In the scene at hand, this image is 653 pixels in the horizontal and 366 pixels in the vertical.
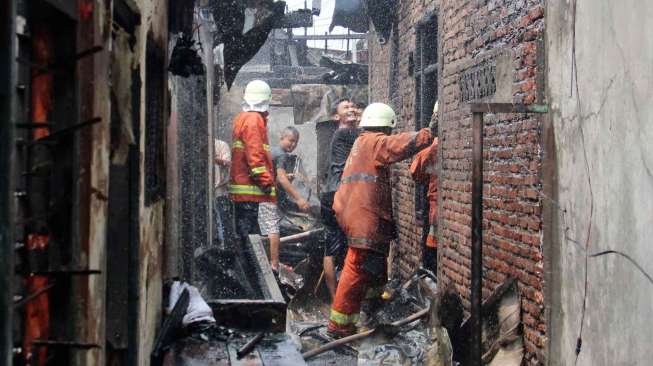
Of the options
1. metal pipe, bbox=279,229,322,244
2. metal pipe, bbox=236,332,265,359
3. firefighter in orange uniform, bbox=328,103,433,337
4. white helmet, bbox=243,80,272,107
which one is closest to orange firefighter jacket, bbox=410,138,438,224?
firefighter in orange uniform, bbox=328,103,433,337

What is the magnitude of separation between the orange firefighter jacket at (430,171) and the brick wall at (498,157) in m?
0.27

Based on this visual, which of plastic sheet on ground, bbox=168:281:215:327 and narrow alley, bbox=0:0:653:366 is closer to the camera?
narrow alley, bbox=0:0:653:366

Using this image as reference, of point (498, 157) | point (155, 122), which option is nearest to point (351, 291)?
point (498, 157)

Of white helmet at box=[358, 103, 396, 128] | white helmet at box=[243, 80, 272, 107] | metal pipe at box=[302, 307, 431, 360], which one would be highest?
white helmet at box=[243, 80, 272, 107]

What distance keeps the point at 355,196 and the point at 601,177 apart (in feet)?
12.0

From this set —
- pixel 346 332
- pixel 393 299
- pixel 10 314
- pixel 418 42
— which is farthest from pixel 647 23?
pixel 418 42

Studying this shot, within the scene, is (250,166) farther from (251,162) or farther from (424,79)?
(424,79)

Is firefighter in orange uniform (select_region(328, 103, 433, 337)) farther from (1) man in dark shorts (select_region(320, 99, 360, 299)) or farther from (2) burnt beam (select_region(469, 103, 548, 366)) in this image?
(2) burnt beam (select_region(469, 103, 548, 366))

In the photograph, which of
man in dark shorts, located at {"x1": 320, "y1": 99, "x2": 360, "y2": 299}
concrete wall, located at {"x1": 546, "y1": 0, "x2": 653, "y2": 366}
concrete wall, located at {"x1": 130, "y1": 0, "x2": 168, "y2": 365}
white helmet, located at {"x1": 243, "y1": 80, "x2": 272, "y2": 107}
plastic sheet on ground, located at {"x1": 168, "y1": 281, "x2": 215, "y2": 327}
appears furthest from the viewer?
white helmet, located at {"x1": 243, "y1": 80, "x2": 272, "y2": 107}

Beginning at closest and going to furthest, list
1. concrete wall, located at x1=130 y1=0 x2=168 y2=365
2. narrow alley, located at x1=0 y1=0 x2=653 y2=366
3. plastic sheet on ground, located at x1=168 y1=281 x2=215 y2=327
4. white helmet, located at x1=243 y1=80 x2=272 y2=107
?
narrow alley, located at x1=0 y1=0 x2=653 y2=366 → concrete wall, located at x1=130 y1=0 x2=168 y2=365 → plastic sheet on ground, located at x1=168 y1=281 x2=215 y2=327 → white helmet, located at x1=243 y1=80 x2=272 y2=107

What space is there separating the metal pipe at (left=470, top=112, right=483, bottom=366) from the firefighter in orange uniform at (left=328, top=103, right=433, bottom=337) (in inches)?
105

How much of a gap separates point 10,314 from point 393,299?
22.5 ft

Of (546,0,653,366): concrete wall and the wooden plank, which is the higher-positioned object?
(546,0,653,366): concrete wall

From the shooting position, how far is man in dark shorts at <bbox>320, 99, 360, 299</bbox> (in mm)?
8719
